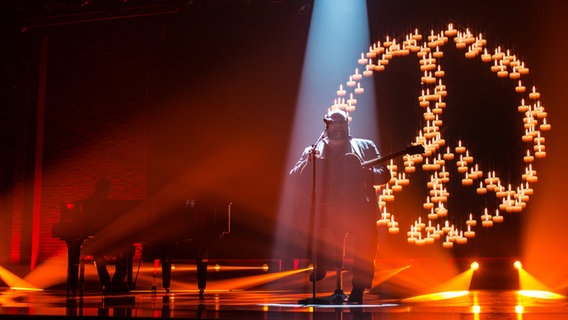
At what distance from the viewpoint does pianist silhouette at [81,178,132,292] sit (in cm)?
654

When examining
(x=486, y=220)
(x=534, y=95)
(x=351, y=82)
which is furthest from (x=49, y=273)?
(x=534, y=95)

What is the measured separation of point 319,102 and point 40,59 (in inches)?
174

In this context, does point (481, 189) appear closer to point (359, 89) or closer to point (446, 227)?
point (446, 227)

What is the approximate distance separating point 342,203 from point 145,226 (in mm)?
3010

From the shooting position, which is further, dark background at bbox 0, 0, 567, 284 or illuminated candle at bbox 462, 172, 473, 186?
dark background at bbox 0, 0, 567, 284

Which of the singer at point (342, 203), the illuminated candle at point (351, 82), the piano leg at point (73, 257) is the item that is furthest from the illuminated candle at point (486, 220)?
the piano leg at point (73, 257)

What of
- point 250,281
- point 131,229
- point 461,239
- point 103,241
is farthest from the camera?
point 250,281

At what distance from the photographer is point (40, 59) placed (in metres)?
10.1

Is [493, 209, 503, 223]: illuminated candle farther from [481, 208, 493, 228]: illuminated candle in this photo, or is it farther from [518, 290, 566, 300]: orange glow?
[518, 290, 566, 300]: orange glow

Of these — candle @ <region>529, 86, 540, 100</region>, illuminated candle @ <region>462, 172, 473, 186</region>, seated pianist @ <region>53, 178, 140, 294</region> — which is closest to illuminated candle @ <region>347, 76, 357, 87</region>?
illuminated candle @ <region>462, 172, 473, 186</region>

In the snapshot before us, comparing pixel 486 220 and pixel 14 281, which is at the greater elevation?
pixel 486 220

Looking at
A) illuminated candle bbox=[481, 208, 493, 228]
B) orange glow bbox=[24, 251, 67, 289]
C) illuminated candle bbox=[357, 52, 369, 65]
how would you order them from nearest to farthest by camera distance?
illuminated candle bbox=[481, 208, 493, 228], orange glow bbox=[24, 251, 67, 289], illuminated candle bbox=[357, 52, 369, 65]

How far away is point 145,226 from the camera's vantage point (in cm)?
665

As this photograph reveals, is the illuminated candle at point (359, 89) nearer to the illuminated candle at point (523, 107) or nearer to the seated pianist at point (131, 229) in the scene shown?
the illuminated candle at point (523, 107)
